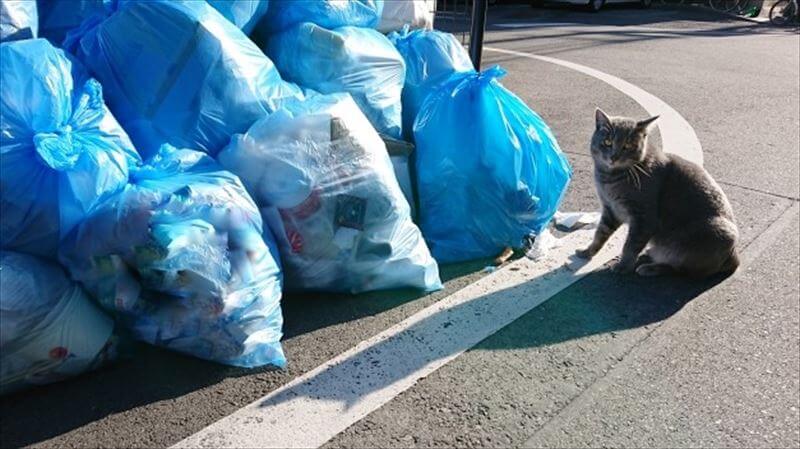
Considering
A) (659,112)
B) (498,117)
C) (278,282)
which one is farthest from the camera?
(659,112)

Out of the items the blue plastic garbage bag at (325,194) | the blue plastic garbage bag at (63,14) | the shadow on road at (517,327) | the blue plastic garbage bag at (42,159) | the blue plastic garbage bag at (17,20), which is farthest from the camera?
the blue plastic garbage bag at (63,14)

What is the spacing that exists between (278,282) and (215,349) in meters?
0.35

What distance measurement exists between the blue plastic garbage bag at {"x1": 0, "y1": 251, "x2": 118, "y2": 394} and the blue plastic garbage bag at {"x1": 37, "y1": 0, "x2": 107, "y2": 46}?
1177 millimetres

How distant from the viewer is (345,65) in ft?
10.3

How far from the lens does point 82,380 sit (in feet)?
7.12

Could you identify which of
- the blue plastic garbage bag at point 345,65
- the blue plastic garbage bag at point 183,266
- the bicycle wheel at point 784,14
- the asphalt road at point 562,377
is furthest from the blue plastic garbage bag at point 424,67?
the bicycle wheel at point 784,14

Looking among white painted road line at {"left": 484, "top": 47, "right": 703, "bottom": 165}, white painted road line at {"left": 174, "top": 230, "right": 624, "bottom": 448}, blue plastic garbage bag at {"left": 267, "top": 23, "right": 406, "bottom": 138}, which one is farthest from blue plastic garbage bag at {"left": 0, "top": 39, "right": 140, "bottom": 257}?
white painted road line at {"left": 484, "top": 47, "right": 703, "bottom": 165}

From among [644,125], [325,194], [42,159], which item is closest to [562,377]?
[325,194]

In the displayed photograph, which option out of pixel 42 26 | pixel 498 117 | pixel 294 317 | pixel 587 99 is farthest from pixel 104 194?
pixel 587 99

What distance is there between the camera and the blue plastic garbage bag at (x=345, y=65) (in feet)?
10.2

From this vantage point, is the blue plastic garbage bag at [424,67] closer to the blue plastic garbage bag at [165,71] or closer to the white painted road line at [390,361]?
the white painted road line at [390,361]

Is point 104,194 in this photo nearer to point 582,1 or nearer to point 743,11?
point 582,1

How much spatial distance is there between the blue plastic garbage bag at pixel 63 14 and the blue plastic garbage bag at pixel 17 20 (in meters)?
0.25

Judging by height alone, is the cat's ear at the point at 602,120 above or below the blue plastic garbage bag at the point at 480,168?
above
